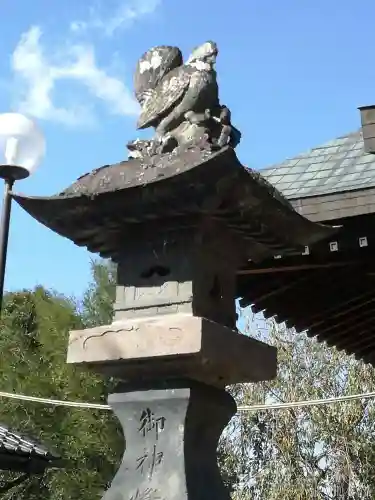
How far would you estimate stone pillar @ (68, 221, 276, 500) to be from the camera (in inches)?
105

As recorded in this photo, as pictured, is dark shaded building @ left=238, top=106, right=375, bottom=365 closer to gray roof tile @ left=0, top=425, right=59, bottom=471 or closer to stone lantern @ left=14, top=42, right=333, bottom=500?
stone lantern @ left=14, top=42, right=333, bottom=500

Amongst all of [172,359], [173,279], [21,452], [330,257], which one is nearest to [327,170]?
[330,257]

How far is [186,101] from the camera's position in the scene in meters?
3.03

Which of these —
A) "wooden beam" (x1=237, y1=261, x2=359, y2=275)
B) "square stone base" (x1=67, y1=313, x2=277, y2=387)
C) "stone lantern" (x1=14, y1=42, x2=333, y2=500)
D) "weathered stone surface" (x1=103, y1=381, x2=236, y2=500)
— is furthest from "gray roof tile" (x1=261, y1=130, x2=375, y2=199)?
"weathered stone surface" (x1=103, y1=381, x2=236, y2=500)

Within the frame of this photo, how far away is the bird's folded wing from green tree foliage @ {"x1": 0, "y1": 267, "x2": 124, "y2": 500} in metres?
10.4

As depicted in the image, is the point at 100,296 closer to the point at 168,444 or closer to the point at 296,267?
the point at 296,267

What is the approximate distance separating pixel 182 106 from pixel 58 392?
39.3ft

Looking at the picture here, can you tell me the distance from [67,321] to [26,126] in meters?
11.4

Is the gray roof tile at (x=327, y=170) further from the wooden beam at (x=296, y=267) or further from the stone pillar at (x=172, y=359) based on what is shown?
the stone pillar at (x=172, y=359)

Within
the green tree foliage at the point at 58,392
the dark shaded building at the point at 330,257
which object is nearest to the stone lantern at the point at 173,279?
the dark shaded building at the point at 330,257

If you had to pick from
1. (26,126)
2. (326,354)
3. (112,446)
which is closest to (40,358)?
(112,446)

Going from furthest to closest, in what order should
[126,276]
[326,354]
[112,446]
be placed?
Answer: 1. [326,354]
2. [112,446]
3. [126,276]

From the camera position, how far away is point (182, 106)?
303cm

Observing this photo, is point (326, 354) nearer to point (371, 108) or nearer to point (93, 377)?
point (93, 377)
